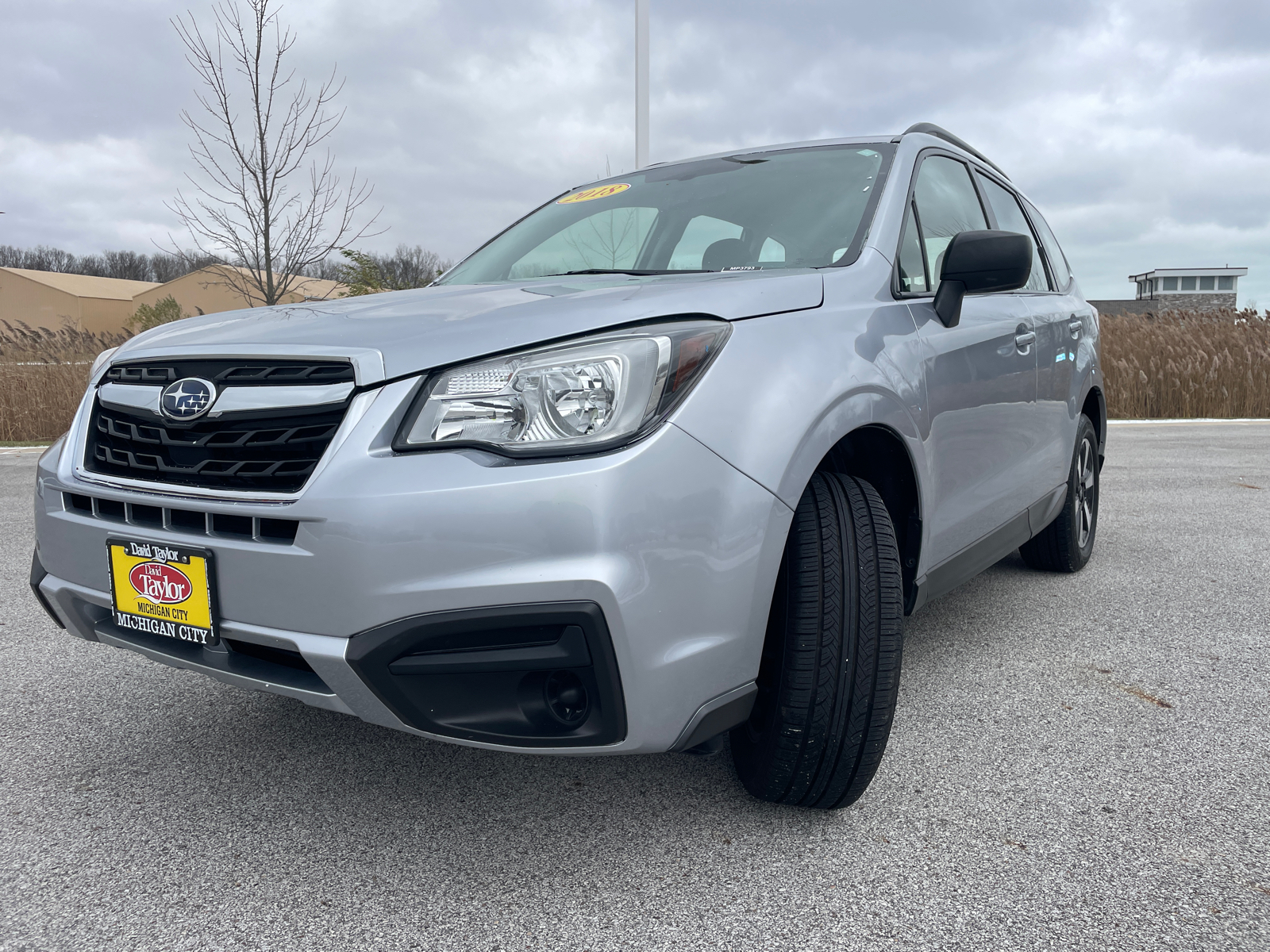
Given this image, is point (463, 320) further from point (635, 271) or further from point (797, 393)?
point (635, 271)

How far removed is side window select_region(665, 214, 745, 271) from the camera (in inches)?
106

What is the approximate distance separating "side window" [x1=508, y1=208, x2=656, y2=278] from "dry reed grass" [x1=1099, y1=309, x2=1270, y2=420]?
10.2m

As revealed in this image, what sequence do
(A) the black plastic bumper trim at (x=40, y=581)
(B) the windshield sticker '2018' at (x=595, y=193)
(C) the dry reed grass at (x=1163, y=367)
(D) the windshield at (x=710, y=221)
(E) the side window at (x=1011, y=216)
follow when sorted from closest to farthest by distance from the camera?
(A) the black plastic bumper trim at (x=40, y=581) < (D) the windshield at (x=710, y=221) < (B) the windshield sticker '2018' at (x=595, y=193) < (E) the side window at (x=1011, y=216) < (C) the dry reed grass at (x=1163, y=367)

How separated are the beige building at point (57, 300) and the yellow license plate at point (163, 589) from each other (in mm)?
63408

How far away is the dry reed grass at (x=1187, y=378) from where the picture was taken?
37.9 ft

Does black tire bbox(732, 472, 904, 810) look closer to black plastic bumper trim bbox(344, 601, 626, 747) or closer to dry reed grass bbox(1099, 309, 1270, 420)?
black plastic bumper trim bbox(344, 601, 626, 747)

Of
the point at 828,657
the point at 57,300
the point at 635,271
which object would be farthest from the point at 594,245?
the point at 57,300

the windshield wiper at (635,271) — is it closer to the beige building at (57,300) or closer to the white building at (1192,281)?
the white building at (1192,281)

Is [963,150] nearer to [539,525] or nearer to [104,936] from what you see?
[539,525]

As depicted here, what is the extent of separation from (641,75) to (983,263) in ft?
28.5

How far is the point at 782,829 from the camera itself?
199cm

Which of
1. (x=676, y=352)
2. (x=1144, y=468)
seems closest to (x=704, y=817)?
(x=676, y=352)

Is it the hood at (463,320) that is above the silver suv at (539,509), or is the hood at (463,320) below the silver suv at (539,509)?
above

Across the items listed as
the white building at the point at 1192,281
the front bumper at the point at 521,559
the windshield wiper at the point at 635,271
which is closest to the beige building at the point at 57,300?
the white building at the point at 1192,281
